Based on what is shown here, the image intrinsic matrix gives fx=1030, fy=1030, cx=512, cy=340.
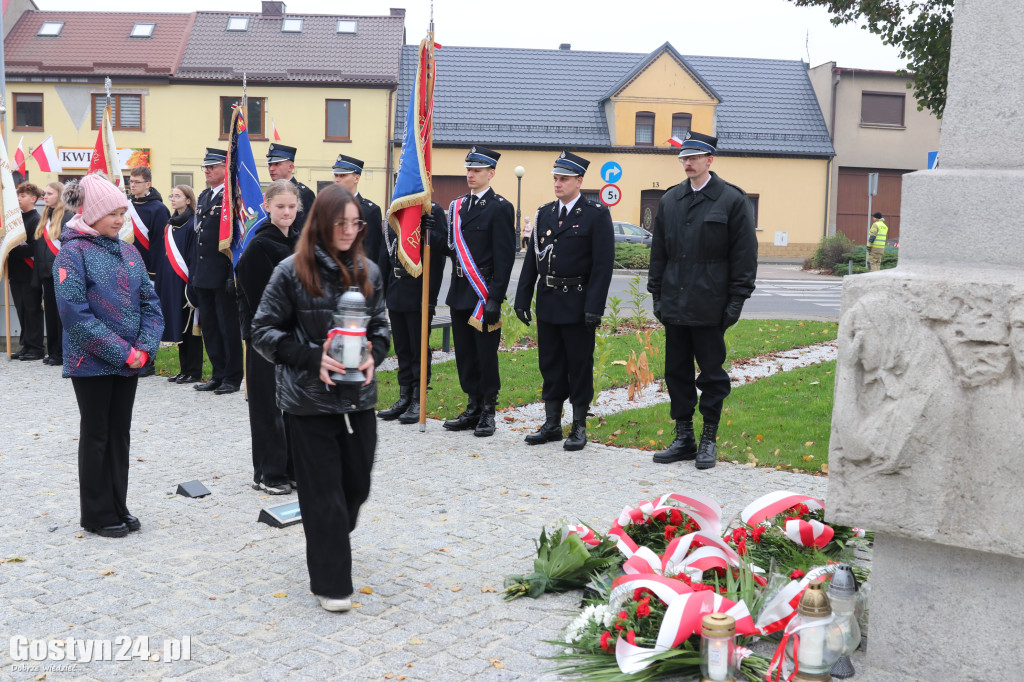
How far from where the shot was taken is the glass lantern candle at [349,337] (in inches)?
179

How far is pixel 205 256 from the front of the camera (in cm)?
1073

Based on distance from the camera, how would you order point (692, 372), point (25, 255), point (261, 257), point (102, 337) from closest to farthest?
point (102, 337), point (261, 257), point (692, 372), point (25, 255)

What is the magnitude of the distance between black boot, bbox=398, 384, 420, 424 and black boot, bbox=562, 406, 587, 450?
1.54 meters

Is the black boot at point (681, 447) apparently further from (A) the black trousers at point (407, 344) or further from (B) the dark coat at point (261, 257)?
(B) the dark coat at point (261, 257)

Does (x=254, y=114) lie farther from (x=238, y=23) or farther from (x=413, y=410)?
(x=413, y=410)

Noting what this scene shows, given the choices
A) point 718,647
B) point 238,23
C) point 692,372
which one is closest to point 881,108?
point 238,23

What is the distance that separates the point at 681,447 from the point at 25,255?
957 cm

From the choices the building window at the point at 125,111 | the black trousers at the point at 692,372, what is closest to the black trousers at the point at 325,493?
the black trousers at the point at 692,372

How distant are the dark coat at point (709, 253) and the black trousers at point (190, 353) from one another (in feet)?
19.6

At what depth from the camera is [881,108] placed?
147 feet

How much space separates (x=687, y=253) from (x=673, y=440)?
61.1 inches

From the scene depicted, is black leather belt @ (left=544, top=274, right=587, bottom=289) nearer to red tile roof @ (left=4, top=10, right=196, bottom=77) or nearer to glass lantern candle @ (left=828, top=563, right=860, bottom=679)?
glass lantern candle @ (left=828, top=563, right=860, bottom=679)

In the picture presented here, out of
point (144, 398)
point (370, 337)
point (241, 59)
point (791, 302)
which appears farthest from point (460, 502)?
point (241, 59)

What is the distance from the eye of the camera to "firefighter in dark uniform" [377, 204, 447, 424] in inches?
365
